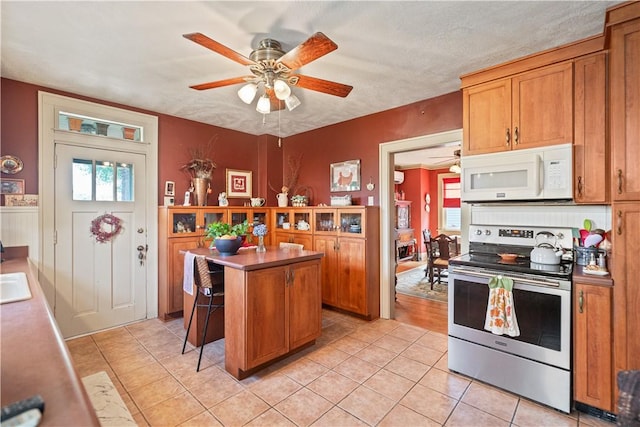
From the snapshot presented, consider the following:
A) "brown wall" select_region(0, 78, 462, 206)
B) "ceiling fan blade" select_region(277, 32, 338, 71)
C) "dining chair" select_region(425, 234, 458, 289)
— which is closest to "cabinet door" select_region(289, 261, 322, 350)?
"brown wall" select_region(0, 78, 462, 206)

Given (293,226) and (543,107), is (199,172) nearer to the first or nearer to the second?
(293,226)

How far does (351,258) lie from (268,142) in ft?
7.78

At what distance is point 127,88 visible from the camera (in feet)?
9.89

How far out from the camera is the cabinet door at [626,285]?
1.82 metres

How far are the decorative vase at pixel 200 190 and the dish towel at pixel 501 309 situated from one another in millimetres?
3395

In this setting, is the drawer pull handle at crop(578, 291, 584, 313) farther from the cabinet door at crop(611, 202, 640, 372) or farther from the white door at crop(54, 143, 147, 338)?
the white door at crop(54, 143, 147, 338)

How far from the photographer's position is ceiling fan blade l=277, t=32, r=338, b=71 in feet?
5.33

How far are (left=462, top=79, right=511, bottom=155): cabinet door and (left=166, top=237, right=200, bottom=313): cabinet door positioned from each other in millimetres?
3313

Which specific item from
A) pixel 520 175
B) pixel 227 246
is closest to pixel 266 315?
pixel 227 246

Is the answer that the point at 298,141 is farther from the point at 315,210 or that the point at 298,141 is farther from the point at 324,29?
the point at 324,29

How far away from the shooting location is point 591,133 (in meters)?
2.12

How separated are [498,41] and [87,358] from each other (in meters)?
4.31

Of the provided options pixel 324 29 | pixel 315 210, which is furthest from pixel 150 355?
pixel 324 29

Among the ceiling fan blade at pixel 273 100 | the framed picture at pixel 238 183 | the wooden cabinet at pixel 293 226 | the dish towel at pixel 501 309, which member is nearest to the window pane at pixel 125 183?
the framed picture at pixel 238 183
